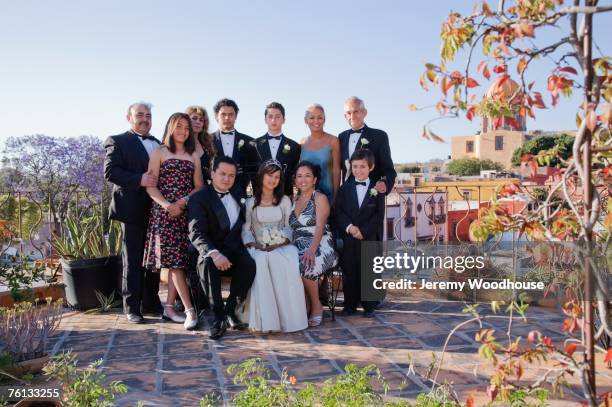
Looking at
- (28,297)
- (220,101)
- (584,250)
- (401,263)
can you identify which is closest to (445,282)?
(401,263)

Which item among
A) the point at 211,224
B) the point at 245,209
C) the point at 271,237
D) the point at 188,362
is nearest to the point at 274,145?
the point at 245,209

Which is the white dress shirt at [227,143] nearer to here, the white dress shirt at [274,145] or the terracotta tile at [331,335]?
the white dress shirt at [274,145]

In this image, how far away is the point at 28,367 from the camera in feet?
11.1

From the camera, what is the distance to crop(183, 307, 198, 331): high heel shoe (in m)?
4.67

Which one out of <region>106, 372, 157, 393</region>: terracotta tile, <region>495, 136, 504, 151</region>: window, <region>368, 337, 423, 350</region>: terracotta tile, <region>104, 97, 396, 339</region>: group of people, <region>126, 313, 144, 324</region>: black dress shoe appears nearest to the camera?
<region>106, 372, 157, 393</region>: terracotta tile

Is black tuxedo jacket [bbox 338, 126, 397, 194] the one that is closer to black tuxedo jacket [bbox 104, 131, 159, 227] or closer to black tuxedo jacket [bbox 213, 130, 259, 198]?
black tuxedo jacket [bbox 213, 130, 259, 198]

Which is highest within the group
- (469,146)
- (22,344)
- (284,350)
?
(469,146)

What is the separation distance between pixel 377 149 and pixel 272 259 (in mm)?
1575

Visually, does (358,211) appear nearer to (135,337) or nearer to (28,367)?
(135,337)

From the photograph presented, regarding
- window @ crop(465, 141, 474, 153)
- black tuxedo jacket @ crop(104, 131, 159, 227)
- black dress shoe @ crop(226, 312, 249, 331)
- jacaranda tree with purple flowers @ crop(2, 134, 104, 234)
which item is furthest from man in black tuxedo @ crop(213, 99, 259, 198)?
window @ crop(465, 141, 474, 153)

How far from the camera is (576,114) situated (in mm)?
1917

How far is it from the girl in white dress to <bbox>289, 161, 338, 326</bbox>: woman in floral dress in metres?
0.12

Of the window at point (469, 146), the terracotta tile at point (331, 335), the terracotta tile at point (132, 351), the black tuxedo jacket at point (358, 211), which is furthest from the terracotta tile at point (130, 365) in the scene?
the window at point (469, 146)

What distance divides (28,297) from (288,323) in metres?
2.10
